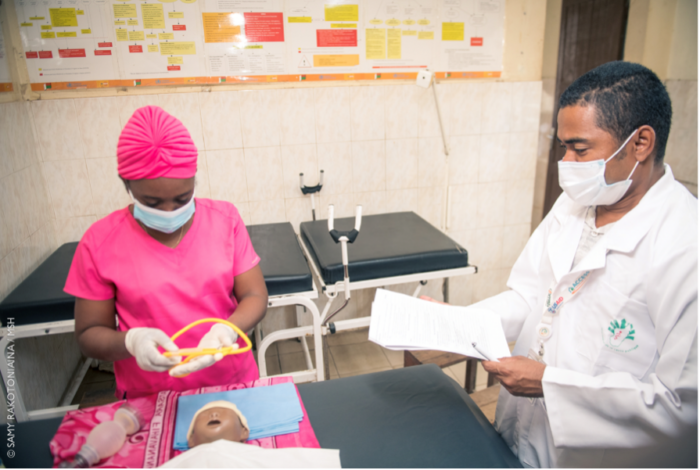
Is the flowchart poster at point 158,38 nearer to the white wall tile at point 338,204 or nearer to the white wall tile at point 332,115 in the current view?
the white wall tile at point 332,115

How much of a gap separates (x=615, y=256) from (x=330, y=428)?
0.77 meters

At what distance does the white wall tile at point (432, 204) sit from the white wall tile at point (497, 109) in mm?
522

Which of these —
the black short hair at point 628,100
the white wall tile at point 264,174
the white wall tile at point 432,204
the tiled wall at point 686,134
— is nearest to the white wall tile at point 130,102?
the white wall tile at point 264,174

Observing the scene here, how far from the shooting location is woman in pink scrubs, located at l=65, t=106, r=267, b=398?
974 millimetres

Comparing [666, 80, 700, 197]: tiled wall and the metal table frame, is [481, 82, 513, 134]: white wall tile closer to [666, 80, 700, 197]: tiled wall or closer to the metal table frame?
[666, 80, 700, 197]: tiled wall

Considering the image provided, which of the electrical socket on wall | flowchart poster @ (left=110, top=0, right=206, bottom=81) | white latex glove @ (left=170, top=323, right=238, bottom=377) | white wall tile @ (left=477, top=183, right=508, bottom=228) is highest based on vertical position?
flowchart poster @ (left=110, top=0, right=206, bottom=81)

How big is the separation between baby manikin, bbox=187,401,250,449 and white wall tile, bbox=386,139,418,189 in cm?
210

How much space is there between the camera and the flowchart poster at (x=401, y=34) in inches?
97.1

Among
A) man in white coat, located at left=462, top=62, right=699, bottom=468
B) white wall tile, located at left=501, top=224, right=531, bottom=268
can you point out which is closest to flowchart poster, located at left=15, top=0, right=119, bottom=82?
man in white coat, located at left=462, top=62, right=699, bottom=468

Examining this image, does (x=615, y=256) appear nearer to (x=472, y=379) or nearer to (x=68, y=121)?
(x=472, y=379)

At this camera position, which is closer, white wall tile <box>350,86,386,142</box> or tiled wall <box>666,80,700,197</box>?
tiled wall <box>666,80,700,197</box>

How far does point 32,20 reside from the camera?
6.89 ft

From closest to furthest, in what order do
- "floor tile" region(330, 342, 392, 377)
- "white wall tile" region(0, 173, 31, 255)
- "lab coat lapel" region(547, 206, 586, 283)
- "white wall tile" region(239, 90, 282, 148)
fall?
1. "lab coat lapel" region(547, 206, 586, 283)
2. "white wall tile" region(0, 173, 31, 255)
3. "white wall tile" region(239, 90, 282, 148)
4. "floor tile" region(330, 342, 392, 377)

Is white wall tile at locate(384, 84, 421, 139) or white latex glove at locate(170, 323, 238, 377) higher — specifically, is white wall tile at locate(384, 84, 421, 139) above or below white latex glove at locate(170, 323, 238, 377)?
above
